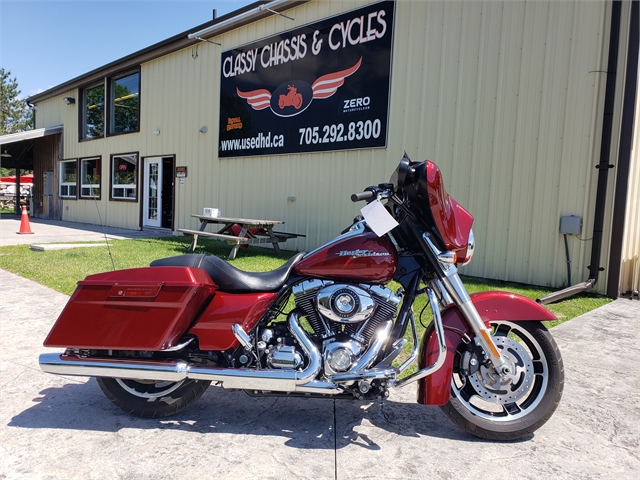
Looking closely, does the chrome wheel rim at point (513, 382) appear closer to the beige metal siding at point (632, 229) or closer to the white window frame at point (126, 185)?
the beige metal siding at point (632, 229)

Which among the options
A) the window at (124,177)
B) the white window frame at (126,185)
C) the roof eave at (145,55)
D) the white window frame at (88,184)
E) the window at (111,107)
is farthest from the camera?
the white window frame at (88,184)

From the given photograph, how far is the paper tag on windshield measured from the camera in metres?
2.55

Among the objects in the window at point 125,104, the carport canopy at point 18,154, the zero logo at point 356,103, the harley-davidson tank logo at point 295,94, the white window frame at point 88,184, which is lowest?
the white window frame at point 88,184

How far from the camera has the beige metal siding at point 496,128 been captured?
274 inches

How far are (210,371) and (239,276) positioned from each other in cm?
54

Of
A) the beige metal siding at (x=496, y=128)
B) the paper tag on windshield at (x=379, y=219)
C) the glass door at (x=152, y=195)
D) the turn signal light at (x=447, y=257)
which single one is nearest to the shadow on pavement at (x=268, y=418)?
the turn signal light at (x=447, y=257)

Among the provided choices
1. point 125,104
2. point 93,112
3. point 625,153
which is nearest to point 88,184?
point 93,112

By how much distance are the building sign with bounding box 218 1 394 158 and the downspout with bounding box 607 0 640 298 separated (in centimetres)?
389

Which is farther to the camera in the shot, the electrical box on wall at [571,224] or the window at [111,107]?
the window at [111,107]

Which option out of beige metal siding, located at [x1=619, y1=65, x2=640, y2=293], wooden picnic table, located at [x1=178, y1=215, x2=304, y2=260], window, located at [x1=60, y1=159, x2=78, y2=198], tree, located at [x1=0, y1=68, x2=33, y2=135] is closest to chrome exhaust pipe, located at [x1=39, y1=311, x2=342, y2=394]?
beige metal siding, located at [x1=619, y1=65, x2=640, y2=293]

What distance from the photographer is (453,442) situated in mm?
2703

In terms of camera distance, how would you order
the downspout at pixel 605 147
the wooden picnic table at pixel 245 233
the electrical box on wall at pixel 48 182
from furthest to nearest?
the electrical box on wall at pixel 48 182, the wooden picnic table at pixel 245 233, the downspout at pixel 605 147

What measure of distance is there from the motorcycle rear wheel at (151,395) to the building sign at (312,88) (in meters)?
7.08

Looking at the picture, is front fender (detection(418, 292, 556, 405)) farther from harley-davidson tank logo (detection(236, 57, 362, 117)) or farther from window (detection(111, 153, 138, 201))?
window (detection(111, 153, 138, 201))
